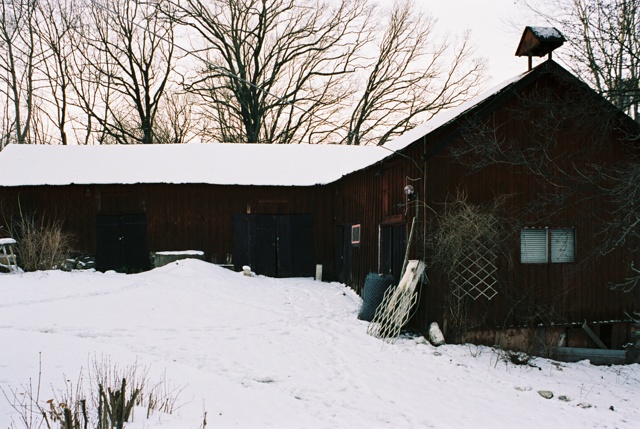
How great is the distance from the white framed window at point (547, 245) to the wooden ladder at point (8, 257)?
13137 mm

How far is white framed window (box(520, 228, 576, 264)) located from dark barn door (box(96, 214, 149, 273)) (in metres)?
12.0

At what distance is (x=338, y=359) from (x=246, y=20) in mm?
24875

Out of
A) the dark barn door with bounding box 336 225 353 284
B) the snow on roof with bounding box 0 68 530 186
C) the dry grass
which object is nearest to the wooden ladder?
the dry grass

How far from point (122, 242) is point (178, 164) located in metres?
3.33

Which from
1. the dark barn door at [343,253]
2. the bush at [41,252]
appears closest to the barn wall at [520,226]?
the dark barn door at [343,253]

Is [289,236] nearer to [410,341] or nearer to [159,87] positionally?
[410,341]

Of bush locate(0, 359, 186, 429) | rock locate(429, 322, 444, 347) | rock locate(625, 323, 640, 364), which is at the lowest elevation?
rock locate(625, 323, 640, 364)

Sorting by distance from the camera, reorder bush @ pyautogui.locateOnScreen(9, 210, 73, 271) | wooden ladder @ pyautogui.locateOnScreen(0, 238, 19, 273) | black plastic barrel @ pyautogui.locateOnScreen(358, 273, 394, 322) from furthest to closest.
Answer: wooden ladder @ pyautogui.locateOnScreen(0, 238, 19, 273)
bush @ pyautogui.locateOnScreen(9, 210, 73, 271)
black plastic barrel @ pyautogui.locateOnScreen(358, 273, 394, 322)

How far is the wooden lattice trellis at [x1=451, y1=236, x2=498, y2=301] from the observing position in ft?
28.8

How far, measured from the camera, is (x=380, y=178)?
11172 millimetres

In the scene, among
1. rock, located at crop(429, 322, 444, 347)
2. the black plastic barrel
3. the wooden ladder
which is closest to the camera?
rock, located at crop(429, 322, 444, 347)

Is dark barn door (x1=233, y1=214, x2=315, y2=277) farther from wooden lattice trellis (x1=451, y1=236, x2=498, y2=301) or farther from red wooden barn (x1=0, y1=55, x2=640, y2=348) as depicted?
wooden lattice trellis (x1=451, y1=236, x2=498, y2=301)

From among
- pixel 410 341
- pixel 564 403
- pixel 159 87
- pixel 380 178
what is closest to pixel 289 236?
pixel 380 178

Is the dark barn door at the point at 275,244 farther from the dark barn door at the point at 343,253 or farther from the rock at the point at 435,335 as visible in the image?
the rock at the point at 435,335
